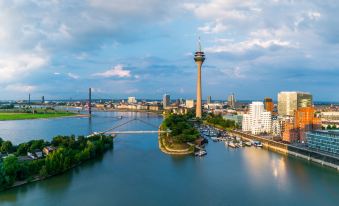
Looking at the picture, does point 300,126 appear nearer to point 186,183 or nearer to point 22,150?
point 186,183

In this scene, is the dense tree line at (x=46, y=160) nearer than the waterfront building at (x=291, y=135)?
Yes

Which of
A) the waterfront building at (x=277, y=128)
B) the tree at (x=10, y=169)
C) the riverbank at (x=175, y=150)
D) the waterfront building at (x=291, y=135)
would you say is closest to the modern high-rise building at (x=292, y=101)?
the waterfront building at (x=277, y=128)

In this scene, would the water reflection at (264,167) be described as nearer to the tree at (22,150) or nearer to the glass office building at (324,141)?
the glass office building at (324,141)

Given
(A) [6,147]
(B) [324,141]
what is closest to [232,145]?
(B) [324,141]

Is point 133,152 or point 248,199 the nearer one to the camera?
point 248,199

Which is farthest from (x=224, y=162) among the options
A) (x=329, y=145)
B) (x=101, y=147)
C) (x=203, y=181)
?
(x=101, y=147)

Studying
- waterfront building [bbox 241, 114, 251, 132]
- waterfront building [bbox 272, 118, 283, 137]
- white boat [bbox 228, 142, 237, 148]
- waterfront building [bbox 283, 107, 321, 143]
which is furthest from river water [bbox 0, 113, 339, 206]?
waterfront building [bbox 241, 114, 251, 132]

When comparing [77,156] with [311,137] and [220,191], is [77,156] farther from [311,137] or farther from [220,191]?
[311,137]
